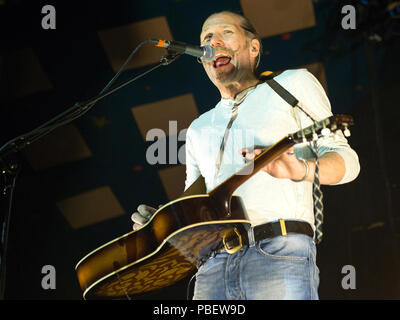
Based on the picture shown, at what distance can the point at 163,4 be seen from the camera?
11.3ft

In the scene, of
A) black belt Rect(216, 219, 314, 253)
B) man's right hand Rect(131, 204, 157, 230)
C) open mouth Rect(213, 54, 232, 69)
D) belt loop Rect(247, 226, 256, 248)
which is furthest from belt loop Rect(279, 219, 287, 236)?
open mouth Rect(213, 54, 232, 69)

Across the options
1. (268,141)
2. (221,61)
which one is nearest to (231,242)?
(268,141)

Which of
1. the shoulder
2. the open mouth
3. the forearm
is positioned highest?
the open mouth

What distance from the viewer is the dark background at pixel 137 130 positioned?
10.5ft

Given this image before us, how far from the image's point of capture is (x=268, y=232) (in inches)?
69.8

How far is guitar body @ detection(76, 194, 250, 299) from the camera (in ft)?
5.95

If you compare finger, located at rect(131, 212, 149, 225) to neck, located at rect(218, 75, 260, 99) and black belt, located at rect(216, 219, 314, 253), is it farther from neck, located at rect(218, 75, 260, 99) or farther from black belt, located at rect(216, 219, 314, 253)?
neck, located at rect(218, 75, 260, 99)

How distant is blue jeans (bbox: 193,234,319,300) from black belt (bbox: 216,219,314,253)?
18 mm

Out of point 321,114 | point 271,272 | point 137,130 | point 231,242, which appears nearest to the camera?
point 271,272

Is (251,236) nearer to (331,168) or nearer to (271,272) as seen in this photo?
(271,272)

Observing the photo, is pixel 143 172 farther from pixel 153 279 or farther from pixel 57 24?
pixel 153 279

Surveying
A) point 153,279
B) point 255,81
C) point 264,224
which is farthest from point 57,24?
point 264,224

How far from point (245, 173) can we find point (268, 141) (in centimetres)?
26
